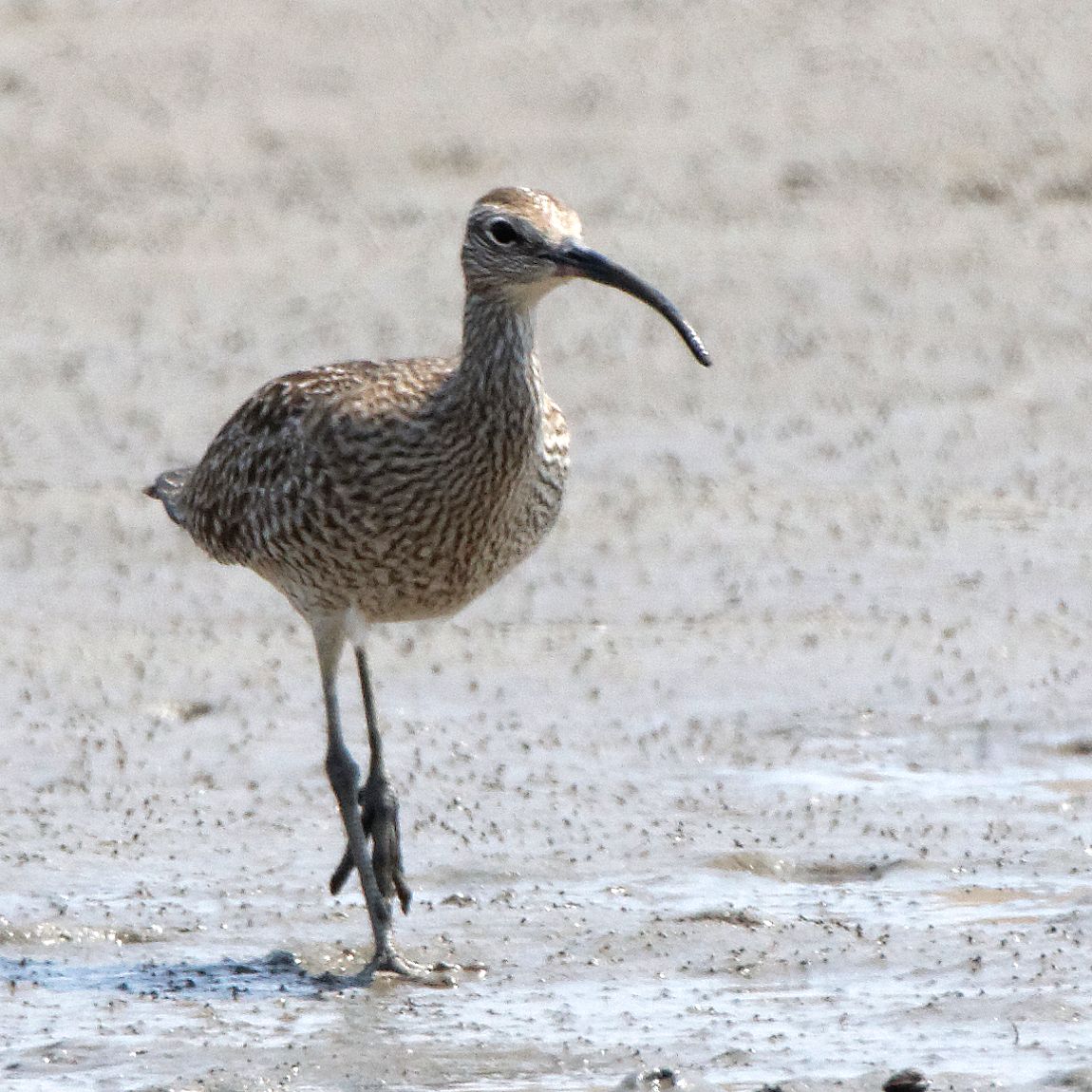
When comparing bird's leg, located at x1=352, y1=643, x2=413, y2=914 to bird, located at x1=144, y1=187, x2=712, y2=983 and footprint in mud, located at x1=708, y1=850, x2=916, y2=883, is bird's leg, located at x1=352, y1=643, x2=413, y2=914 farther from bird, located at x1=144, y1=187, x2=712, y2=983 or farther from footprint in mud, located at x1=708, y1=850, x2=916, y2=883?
footprint in mud, located at x1=708, y1=850, x2=916, y2=883

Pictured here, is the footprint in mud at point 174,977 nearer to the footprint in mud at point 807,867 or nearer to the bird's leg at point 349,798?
the bird's leg at point 349,798

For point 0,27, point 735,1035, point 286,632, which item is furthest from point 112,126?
point 735,1035

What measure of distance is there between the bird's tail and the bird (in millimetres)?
832

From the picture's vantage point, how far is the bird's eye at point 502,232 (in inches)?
256

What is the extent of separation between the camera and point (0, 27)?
49.0ft

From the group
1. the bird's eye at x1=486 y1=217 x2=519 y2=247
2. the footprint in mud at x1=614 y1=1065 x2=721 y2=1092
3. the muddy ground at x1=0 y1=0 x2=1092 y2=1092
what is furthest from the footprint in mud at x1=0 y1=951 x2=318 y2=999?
the bird's eye at x1=486 y1=217 x2=519 y2=247

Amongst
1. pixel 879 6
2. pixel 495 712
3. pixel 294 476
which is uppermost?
pixel 879 6

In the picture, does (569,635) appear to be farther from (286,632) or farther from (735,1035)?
(735,1035)

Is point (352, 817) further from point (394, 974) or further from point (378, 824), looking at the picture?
point (394, 974)

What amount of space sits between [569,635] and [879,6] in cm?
741

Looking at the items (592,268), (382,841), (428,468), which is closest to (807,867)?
(382,841)

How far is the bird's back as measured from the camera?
663cm

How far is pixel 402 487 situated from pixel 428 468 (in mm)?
82

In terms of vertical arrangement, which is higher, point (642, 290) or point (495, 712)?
point (642, 290)
